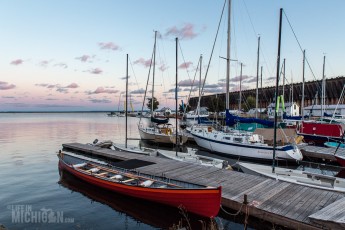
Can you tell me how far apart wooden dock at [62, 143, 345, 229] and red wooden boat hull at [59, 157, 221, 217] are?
1.23 m

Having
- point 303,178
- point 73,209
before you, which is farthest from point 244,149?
point 73,209

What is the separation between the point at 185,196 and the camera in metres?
12.5

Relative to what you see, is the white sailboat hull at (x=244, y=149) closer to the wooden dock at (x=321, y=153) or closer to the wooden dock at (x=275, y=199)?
the wooden dock at (x=321, y=153)

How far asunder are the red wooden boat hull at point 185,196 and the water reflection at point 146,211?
488 millimetres

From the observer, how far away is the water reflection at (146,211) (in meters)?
12.6

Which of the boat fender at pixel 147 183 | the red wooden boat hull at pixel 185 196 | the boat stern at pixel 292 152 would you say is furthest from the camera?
the boat stern at pixel 292 152

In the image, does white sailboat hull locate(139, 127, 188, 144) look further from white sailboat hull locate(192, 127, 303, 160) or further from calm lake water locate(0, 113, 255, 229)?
calm lake water locate(0, 113, 255, 229)

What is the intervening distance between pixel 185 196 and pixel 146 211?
300 centimetres

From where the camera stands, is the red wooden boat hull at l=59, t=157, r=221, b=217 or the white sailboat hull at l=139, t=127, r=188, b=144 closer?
the red wooden boat hull at l=59, t=157, r=221, b=217

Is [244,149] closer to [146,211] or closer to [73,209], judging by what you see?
[146,211]

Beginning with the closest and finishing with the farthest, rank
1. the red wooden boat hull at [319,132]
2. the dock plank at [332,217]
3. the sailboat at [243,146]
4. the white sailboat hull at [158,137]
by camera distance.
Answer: the dock plank at [332,217] < the sailboat at [243,146] < the red wooden boat hull at [319,132] < the white sailboat hull at [158,137]

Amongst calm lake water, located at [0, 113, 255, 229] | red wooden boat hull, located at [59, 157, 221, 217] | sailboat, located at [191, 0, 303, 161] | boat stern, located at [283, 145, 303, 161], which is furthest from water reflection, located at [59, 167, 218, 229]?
boat stern, located at [283, 145, 303, 161]

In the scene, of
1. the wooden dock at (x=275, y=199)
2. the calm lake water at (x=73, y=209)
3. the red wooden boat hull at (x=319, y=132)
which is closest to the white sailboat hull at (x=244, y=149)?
the wooden dock at (x=275, y=199)

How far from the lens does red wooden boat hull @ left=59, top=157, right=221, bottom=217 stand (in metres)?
11.8
